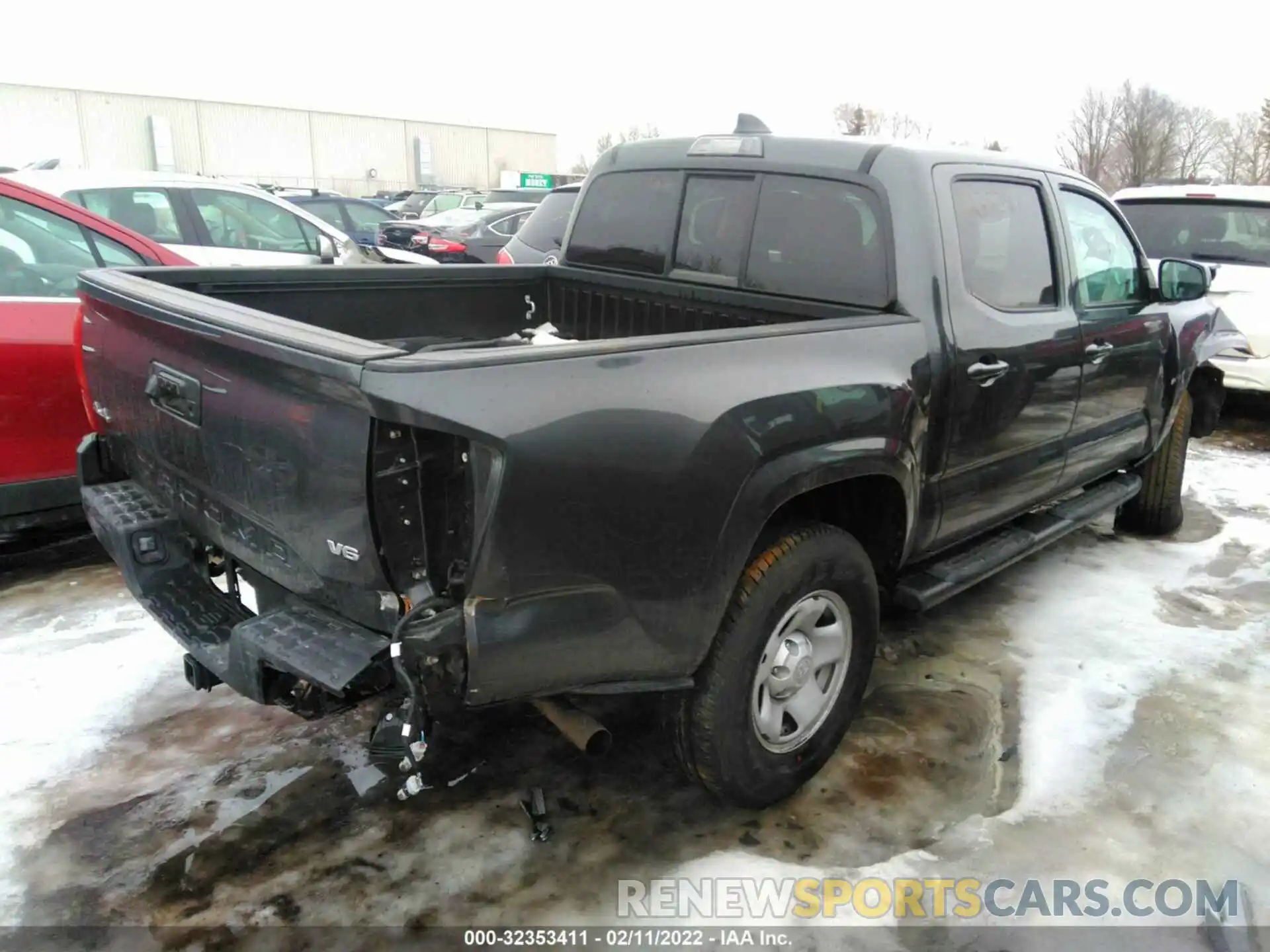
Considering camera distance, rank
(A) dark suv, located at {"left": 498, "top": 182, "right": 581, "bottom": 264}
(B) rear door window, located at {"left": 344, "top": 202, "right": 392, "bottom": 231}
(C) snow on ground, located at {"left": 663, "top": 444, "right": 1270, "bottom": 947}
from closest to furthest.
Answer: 1. (C) snow on ground, located at {"left": 663, "top": 444, "right": 1270, "bottom": 947}
2. (A) dark suv, located at {"left": 498, "top": 182, "right": 581, "bottom": 264}
3. (B) rear door window, located at {"left": 344, "top": 202, "right": 392, "bottom": 231}

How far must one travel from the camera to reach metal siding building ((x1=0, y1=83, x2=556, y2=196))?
5022cm

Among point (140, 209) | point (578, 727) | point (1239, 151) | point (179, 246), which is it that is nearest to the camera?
point (578, 727)

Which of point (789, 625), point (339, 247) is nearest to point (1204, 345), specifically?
point (789, 625)

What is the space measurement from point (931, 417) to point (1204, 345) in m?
2.94

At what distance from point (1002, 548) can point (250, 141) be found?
62.1m

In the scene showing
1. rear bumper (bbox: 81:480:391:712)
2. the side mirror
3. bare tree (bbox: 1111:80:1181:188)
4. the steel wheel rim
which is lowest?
the steel wheel rim

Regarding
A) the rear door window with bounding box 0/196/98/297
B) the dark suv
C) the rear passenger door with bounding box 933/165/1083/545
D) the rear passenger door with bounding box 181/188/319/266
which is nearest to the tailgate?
the rear door window with bounding box 0/196/98/297

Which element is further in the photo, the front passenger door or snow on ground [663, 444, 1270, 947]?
the front passenger door

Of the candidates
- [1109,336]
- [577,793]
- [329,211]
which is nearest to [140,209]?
[577,793]

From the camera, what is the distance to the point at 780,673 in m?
2.87

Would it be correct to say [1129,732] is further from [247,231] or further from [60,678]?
[247,231]

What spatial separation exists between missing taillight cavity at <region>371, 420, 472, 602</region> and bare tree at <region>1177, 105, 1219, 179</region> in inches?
1816

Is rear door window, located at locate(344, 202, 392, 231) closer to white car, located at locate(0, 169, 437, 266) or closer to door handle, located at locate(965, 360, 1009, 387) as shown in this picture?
white car, located at locate(0, 169, 437, 266)

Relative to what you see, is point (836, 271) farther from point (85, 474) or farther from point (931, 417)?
point (85, 474)
